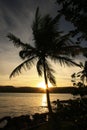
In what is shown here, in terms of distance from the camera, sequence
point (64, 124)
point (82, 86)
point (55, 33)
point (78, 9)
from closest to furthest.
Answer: point (78, 9) < point (82, 86) < point (64, 124) < point (55, 33)

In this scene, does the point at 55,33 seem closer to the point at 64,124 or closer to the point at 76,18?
the point at 64,124

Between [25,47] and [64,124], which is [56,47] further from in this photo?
[64,124]

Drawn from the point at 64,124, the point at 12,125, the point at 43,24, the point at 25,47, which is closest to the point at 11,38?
the point at 25,47

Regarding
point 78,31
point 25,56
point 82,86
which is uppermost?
point 25,56

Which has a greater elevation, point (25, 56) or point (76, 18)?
point (25, 56)

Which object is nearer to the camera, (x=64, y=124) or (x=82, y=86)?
(x=82, y=86)

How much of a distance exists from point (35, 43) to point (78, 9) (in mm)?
15540

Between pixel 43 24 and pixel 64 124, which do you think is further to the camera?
pixel 43 24

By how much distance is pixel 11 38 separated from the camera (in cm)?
1931

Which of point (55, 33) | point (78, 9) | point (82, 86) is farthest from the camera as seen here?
point (55, 33)

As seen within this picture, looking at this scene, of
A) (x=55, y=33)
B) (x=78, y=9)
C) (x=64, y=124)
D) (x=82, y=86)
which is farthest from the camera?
(x=55, y=33)

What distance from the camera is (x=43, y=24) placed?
19.3m

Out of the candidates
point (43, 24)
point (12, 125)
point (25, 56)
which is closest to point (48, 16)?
point (43, 24)

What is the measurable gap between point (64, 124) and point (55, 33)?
23.2 ft
